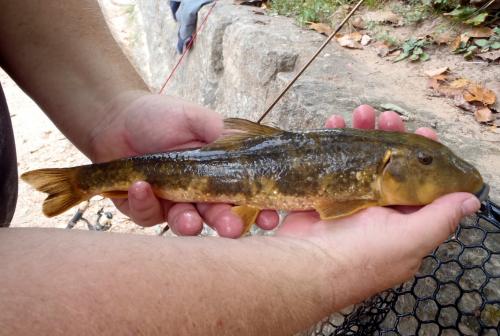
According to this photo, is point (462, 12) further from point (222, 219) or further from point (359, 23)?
point (222, 219)

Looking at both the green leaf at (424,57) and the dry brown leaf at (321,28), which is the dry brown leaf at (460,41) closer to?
the green leaf at (424,57)

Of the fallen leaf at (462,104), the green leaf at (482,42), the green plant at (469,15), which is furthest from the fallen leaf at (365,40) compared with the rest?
the fallen leaf at (462,104)

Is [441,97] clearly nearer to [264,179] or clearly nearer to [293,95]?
[293,95]

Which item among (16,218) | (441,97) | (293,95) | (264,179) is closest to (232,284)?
(264,179)

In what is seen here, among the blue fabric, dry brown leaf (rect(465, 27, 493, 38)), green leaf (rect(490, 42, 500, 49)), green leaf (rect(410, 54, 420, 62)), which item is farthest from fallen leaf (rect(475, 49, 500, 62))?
the blue fabric

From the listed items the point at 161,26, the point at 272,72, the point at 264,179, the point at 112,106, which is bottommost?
the point at 161,26

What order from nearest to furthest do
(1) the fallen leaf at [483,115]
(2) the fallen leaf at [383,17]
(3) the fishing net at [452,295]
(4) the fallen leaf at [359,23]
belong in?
(3) the fishing net at [452,295]
(1) the fallen leaf at [483,115]
(2) the fallen leaf at [383,17]
(4) the fallen leaf at [359,23]

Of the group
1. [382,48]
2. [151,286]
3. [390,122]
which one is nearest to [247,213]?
[390,122]
